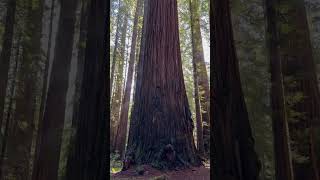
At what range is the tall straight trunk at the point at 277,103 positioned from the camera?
1.70m

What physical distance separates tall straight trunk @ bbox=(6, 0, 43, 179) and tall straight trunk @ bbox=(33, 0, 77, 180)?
0.07 meters

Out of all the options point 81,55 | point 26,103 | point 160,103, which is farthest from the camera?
point 160,103

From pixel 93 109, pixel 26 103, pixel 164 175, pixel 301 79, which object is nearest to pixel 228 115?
pixel 301 79

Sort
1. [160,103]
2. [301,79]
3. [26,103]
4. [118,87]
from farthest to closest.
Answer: [118,87]
[160,103]
[26,103]
[301,79]

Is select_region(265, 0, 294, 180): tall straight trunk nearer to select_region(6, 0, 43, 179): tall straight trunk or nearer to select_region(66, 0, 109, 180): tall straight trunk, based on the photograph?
select_region(66, 0, 109, 180): tall straight trunk

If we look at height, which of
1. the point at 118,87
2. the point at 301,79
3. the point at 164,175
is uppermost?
the point at 118,87

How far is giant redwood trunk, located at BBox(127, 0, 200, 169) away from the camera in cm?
501

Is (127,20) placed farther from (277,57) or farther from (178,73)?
(277,57)

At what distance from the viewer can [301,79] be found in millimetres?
1692

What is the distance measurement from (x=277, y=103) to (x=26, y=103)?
4.70 feet

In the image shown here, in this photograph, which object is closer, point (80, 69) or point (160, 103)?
point (80, 69)

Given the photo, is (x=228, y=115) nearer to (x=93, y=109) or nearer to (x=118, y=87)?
(x=93, y=109)

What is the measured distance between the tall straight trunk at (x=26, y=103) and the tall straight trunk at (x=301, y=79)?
4.72ft

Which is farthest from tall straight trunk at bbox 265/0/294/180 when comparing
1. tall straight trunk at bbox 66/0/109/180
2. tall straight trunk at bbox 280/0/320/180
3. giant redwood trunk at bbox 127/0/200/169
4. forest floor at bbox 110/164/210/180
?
giant redwood trunk at bbox 127/0/200/169
